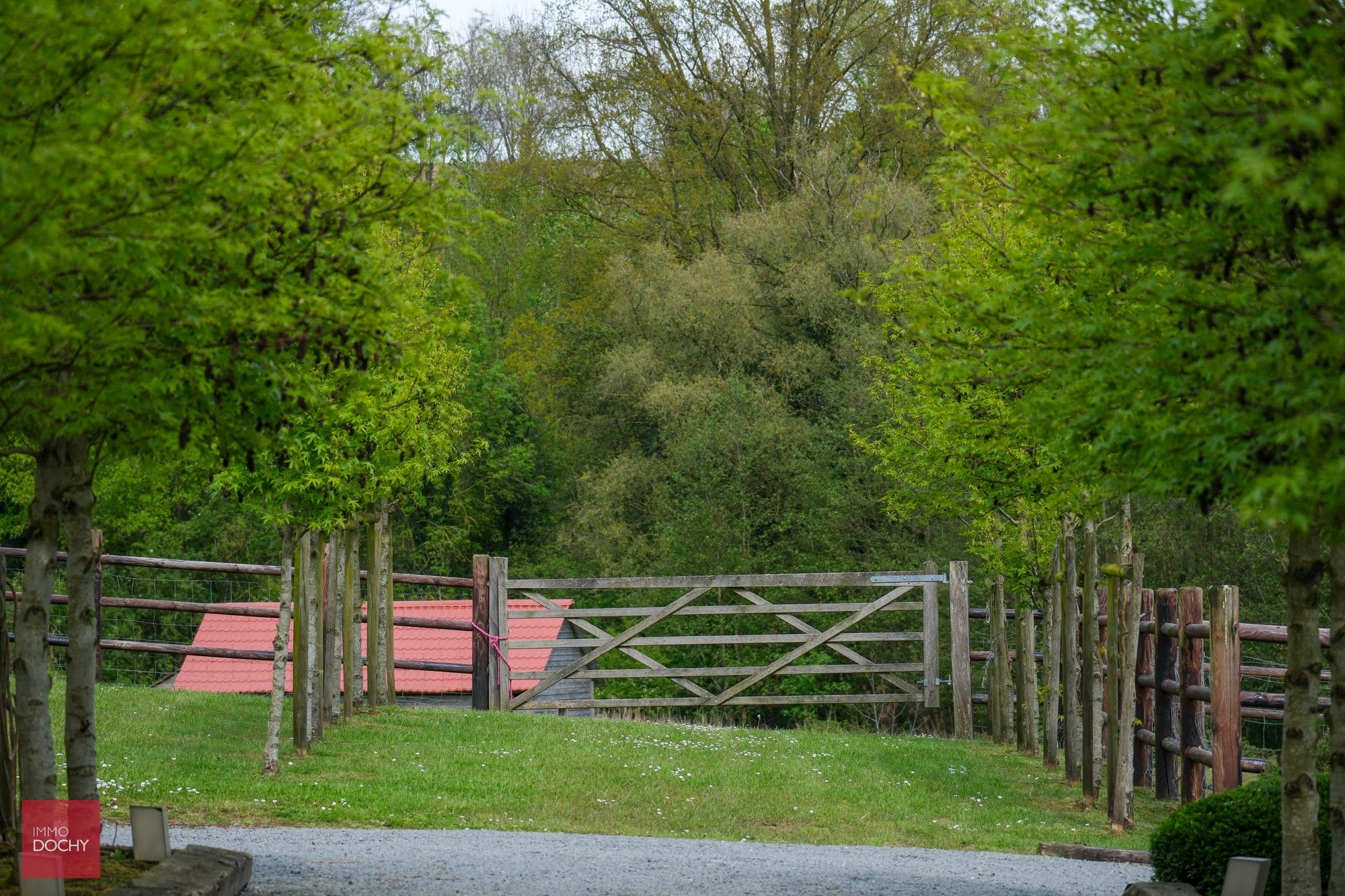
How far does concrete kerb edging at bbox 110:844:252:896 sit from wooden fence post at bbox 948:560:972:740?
11.1 m

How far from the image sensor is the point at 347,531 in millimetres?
13023

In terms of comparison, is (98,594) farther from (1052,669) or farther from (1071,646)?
(1071,646)

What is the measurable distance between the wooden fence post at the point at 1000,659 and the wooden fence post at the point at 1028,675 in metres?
0.64

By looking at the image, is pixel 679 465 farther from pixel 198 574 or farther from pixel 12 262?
pixel 12 262

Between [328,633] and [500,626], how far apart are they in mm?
4472

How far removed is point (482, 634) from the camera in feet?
52.8

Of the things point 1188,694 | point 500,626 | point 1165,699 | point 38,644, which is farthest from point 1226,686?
point 500,626

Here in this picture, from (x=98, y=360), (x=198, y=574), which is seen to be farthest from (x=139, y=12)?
(x=198, y=574)

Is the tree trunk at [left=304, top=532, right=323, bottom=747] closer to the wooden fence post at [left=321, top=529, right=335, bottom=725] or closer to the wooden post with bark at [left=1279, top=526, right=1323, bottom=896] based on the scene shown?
the wooden fence post at [left=321, top=529, right=335, bottom=725]

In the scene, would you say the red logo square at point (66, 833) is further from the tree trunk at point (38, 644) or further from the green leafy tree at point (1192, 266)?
the green leafy tree at point (1192, 266)

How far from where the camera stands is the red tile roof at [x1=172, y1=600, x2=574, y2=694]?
1753cm

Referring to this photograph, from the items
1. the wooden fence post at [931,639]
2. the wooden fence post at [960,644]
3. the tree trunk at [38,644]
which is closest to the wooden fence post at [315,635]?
the tree trunk at [38,644]

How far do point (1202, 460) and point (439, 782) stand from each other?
681 centimetres

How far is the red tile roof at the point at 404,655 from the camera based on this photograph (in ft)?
57.5
